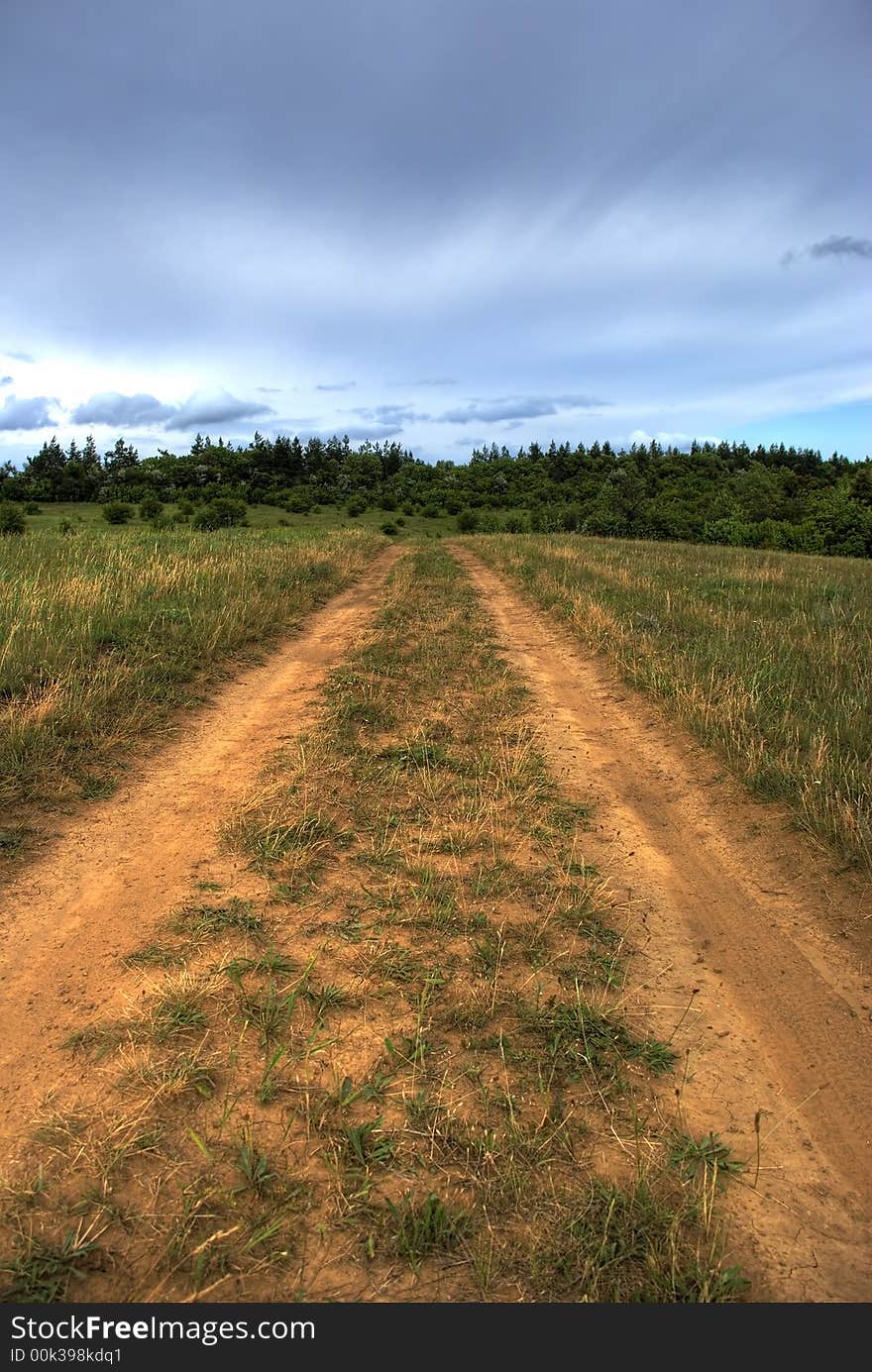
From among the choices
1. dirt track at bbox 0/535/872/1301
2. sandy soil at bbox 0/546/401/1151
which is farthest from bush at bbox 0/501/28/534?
dirt track at bbox 0/535/872/1301

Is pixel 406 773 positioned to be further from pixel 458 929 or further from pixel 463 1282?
pixel 463 1282

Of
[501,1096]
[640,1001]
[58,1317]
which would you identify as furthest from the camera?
[640,1001]

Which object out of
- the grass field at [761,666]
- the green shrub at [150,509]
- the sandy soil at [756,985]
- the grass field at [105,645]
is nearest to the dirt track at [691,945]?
the sandy soil at [756,985]

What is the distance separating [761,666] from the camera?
8.16 m

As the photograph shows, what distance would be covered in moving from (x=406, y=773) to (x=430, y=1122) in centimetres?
318

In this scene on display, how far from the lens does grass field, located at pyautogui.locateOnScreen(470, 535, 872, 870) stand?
5055 millimetres

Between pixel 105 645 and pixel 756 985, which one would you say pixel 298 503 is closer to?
pixel 105 645

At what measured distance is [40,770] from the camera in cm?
507

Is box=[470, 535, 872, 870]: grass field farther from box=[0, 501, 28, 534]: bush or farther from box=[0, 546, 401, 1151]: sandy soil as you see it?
box=[0, 501, 28, 534]: bush

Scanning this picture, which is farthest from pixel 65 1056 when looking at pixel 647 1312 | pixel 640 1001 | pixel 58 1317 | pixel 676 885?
pixel 676 885

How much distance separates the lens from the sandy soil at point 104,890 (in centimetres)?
267

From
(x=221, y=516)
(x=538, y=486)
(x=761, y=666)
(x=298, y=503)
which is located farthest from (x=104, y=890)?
(x=538, y=486)

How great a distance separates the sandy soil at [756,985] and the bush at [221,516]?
4836 cm

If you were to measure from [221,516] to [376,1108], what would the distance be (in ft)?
188
